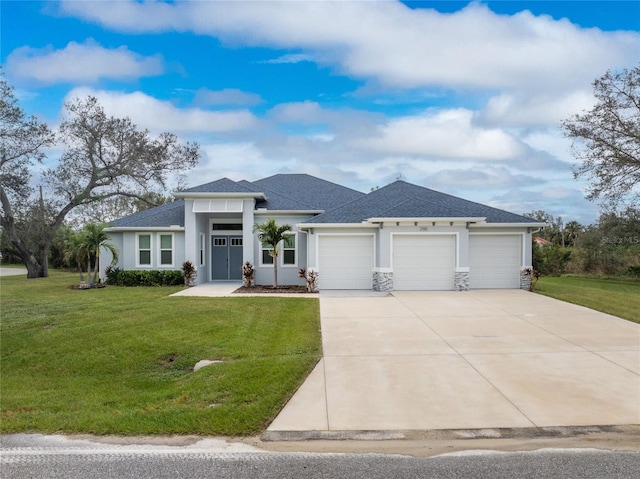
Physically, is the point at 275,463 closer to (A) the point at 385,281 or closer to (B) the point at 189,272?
(A) the point at 385,281

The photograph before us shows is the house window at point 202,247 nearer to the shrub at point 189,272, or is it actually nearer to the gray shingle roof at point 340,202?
the shrub at point 189,272

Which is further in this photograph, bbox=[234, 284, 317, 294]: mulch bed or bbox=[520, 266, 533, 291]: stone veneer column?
bbox=[520, 266, 533, 291]: stone veneer column

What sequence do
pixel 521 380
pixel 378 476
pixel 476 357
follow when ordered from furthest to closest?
pixel 476 357 → pixel 521 380 → pixel 378 476

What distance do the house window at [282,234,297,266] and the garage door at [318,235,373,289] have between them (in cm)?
236

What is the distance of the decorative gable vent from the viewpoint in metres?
17.8

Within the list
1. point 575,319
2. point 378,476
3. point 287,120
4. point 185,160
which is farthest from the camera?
point 185,160

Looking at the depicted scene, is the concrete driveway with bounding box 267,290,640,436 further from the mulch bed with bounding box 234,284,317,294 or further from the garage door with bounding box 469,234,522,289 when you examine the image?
the garage door with bounding box 469,234,522,289

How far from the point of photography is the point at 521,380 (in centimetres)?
620

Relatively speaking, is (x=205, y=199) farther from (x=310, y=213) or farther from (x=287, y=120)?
(x=287, y=120)

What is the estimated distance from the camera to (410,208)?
1616 cm

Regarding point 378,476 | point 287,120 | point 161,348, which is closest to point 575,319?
point 378,476

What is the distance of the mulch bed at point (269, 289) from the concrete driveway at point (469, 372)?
4763 mm

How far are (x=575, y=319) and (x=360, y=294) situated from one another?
6.70 meters

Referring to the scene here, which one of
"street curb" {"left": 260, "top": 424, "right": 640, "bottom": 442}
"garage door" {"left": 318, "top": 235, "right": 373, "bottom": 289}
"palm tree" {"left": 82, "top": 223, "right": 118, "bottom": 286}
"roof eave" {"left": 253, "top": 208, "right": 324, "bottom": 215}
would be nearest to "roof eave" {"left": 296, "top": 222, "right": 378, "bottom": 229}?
"garage door" {"left": 318, "top": 235, "right": 373, "bottom": 289}
